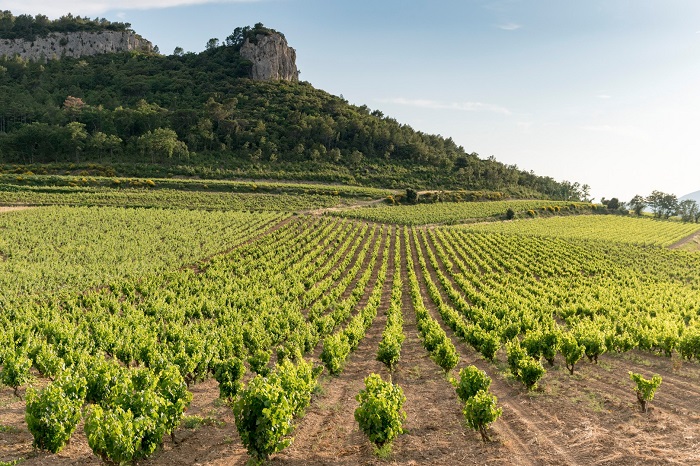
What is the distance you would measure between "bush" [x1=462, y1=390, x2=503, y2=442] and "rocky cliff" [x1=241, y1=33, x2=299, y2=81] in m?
189

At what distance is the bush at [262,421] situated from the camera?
11.0 meters

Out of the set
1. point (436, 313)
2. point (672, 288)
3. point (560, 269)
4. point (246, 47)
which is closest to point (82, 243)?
point (436, 313)

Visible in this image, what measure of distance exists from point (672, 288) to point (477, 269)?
1963 cm

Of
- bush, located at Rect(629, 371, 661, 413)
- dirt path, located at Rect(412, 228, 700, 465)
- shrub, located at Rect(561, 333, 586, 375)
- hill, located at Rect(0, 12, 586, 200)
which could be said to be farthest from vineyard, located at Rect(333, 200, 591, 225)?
bush, located at Rect(629, 371, 661, 413)

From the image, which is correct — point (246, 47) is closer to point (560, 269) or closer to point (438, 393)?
point (560, 269)

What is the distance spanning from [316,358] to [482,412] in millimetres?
11586

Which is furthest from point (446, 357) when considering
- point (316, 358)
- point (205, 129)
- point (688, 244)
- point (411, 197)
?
point (205, 129)

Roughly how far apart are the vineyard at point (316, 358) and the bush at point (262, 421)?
0.06m

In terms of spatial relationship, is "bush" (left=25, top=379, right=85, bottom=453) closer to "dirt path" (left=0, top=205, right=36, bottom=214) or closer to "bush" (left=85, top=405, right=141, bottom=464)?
"bush" (left=85, top=405, right=141, bottom=464)

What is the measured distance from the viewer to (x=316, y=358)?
22.3 metres

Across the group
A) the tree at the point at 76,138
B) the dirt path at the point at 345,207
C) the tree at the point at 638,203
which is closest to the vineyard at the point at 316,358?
the dirt path at the point at 345,207

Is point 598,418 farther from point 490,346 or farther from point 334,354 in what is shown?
point 334,354

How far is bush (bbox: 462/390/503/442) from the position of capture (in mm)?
12344

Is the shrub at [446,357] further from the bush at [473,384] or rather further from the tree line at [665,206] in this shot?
the tree line at [665,206]
